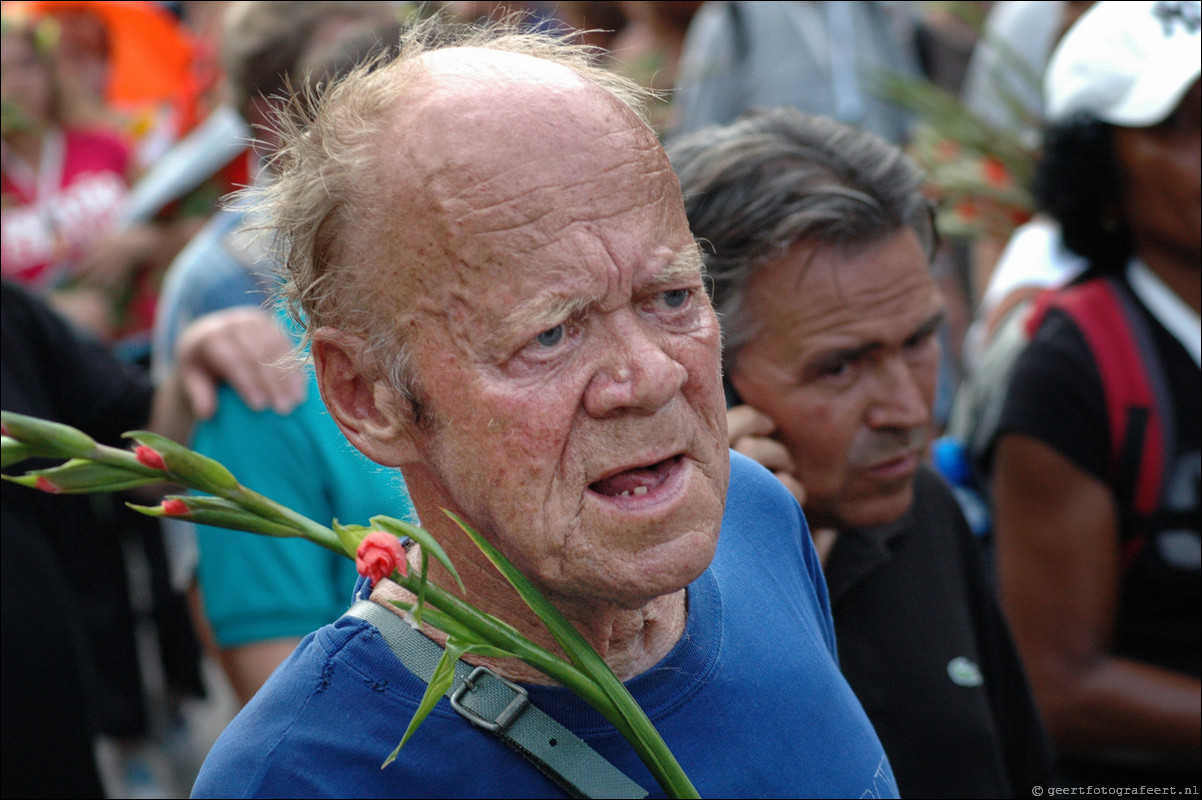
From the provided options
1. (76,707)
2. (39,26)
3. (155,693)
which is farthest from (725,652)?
(39,26)

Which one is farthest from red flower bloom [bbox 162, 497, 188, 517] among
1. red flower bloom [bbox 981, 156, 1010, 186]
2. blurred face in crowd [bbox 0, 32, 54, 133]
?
blurred face in crowd [bbox 0, 32, 54, 133]

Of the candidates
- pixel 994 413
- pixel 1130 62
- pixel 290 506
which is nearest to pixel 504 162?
pixel 290 506

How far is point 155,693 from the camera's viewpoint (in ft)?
19.0

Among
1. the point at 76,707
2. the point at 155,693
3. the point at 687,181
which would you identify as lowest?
the point at 155,693

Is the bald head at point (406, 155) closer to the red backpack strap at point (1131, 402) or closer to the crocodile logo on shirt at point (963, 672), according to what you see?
the crocodile logo on shirt at point (963, 672)

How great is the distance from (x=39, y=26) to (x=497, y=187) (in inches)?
201

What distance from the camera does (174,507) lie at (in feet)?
3.59

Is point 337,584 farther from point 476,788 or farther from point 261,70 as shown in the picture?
point 261,70

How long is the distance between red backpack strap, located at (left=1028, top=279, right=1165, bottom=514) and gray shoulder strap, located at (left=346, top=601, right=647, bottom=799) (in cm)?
167

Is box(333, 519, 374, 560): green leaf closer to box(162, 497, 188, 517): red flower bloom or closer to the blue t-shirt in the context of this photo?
box(162, 497, 188, 517): red flower bloom

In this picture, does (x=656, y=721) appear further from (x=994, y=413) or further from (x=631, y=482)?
(x=994, y=413)

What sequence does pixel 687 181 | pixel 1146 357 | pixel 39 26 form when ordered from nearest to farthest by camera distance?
pixel 687 181 < pixel 1146 357 < pixel 39 26

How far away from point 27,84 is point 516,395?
4817mm

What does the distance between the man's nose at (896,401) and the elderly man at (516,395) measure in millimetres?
824
